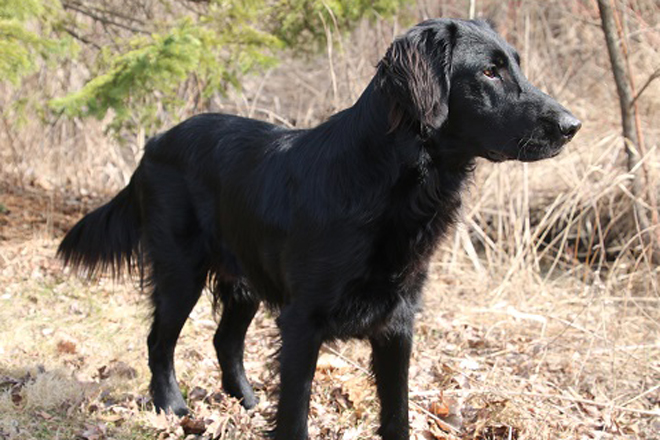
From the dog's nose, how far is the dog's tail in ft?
7.86

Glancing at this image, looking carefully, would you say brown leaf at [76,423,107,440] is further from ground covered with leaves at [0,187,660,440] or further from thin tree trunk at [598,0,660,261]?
thin tree trunk at [598,0,660,261]

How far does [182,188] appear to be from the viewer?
12.7 ft

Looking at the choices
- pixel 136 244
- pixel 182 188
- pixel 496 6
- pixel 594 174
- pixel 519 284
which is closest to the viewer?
pixel 182 188

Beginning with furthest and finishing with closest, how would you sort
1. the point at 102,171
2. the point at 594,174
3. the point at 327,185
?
the point at 102,171 → the point at 594,174 → the point at 327,185

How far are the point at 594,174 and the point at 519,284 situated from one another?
6.73 feet

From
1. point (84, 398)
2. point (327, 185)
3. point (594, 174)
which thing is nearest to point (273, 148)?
point (327, 185)

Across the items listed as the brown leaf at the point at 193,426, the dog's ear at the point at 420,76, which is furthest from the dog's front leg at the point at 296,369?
the dog's ear at the point at 420,76

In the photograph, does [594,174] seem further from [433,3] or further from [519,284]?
[433,3]

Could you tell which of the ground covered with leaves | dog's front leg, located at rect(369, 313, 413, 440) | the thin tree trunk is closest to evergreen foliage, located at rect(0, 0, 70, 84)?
the ground covered with leaves

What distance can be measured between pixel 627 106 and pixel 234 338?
3670mm

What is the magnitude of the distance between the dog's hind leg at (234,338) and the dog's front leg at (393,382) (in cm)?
97

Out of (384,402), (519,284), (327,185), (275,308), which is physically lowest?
(519,284)

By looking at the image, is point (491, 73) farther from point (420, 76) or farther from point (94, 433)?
point (94, 433)

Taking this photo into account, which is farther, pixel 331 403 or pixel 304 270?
pixel 331 403
